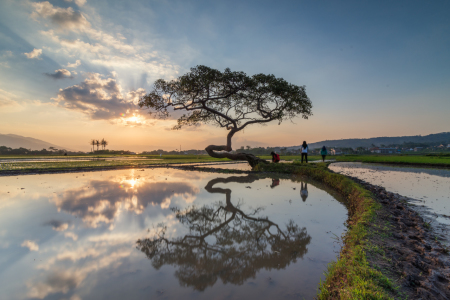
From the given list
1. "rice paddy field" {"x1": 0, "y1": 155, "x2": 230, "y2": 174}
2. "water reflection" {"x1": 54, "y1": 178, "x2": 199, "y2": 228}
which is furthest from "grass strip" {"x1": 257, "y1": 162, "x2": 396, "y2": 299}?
"rice paddy field" {"x1": 0, "y1": 155, "x2": 230, "y2": 174}

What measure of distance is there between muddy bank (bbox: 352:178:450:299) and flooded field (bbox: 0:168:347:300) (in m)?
0.89

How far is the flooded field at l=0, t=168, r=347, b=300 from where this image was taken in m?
3.20

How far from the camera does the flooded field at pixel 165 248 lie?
3.20 meters

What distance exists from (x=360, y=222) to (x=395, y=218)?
1.74 m

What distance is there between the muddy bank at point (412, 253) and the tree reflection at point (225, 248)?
1463 millimetres

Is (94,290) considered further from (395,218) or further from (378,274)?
(395,218)

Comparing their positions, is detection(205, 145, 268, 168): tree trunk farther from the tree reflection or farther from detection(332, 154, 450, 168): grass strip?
detection(332, 154, 450, 168): grass strip

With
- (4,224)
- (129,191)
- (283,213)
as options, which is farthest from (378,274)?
(129,191)

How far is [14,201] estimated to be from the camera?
8273 millimetres

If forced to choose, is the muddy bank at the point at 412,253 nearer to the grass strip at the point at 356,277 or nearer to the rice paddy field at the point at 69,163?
the grass strip at the point at 356,277

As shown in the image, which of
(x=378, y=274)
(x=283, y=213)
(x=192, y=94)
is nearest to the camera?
(x=378, y=274)

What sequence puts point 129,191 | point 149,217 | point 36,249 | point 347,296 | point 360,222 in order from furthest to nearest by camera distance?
point 129,191, point 149,217, point 360,222, point 36,249, point 347,296

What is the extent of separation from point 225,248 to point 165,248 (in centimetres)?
133

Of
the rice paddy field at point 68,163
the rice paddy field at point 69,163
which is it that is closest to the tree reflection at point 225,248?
the rice paddy field at point 69,163
